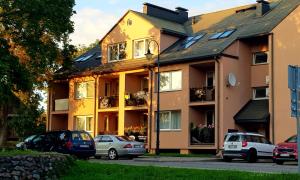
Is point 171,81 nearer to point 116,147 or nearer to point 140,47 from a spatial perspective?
point 140,47

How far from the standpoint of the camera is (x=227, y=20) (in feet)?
136

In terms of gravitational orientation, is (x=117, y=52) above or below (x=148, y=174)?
above

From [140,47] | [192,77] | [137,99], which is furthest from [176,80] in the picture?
[140,47]

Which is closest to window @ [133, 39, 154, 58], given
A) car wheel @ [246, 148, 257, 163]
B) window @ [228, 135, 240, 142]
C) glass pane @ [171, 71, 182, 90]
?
glass pane @ [171, 71, 182, 90]

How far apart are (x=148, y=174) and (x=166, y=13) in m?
30.5

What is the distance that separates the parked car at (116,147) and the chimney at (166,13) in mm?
15681

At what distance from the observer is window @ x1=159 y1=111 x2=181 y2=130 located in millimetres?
37469

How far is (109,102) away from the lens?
140 ft

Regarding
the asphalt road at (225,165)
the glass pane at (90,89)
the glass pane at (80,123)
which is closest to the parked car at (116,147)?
the asphalt road at (225,165)

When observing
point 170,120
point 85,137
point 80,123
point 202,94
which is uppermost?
point 202,94

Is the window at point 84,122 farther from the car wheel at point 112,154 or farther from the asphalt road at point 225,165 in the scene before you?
the asphalt road at point 225,165

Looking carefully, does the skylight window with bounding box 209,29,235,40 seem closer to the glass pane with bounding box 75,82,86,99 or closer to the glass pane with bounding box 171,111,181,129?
the glass pane with bounding box 171,111,181,129

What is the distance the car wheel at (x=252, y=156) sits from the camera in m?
29.0

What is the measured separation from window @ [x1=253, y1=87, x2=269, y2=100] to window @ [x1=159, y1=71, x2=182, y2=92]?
16.5ft
